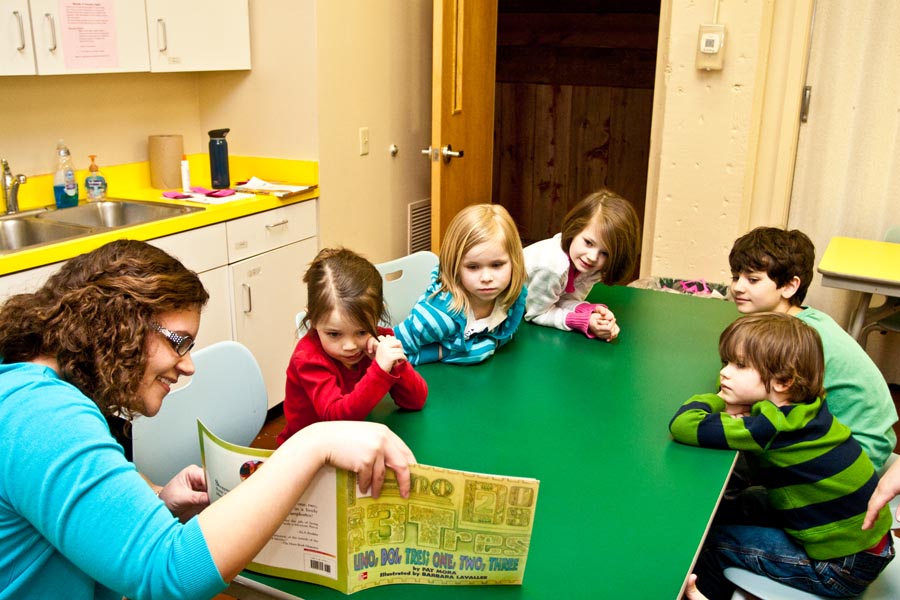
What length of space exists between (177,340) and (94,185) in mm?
2205

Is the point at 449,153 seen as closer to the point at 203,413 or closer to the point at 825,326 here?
the point at 825,326

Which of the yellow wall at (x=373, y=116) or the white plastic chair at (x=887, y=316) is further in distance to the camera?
the yellow wall at (x=373, y=116)

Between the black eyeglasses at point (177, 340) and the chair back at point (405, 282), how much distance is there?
1139 mm

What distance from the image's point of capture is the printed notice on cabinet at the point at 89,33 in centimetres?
259

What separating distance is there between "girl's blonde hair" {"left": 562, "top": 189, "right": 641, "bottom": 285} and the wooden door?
1.60 m

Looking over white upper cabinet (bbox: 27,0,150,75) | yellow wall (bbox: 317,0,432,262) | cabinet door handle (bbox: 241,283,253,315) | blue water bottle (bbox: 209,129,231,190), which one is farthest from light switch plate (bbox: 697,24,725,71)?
white upper cabinet (bbox: 27,0,150,75)

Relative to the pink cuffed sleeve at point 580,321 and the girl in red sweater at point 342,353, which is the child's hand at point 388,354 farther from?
the pink cuffed sleeve at point 580,321

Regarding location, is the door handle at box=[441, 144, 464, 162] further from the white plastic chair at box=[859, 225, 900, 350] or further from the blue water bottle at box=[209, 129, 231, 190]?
the white plastic chair at box=[859, 225, 900, 350]

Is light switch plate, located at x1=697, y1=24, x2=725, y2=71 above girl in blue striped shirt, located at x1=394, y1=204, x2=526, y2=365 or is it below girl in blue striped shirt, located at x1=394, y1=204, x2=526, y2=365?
above

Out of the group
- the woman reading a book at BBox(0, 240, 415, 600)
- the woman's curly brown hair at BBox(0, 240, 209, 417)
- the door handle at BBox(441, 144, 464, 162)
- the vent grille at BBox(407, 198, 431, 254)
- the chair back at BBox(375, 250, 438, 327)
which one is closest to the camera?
the woman reading a book at BBox(0, 240, 415, 600)

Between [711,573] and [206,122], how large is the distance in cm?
285

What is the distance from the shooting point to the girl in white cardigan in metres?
2.13

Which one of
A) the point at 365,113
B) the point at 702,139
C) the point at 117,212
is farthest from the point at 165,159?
the point at 702,139

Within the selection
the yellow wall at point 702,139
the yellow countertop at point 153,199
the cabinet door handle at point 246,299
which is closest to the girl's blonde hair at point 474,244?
the yellow countertop at point 153,199
